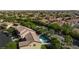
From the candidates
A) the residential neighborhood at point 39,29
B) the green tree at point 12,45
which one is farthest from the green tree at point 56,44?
the green tree at point 12,45

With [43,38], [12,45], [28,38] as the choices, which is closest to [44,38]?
[43,38]

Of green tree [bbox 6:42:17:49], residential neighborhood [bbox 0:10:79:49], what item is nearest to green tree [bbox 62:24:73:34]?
residential neighborhood [bbox 0:10:79:49]

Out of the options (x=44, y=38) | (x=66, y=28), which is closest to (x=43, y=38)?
(x=44, y=38)

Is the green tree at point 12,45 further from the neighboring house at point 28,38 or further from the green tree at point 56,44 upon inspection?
the green tree at point 56,44

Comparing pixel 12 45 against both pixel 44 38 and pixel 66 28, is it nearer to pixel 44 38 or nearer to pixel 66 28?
pixel 44 38

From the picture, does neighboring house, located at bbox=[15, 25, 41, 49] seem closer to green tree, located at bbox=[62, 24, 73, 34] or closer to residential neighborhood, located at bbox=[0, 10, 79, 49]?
residential neighborhood, located at bbox=[0, 10, 79, 49]

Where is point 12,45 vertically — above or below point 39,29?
below

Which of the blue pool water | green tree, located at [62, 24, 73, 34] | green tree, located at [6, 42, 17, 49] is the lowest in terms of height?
green tree, located at [6, 42, 17, 49]
